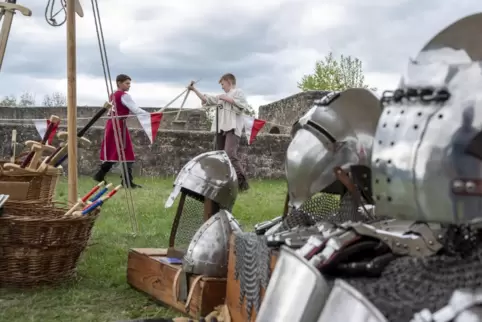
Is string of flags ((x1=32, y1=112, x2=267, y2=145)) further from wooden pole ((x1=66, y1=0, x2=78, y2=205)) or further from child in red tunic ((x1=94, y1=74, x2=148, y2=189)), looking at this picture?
wooden pole ((x1=66, y1=0, x2=78, y2=205))

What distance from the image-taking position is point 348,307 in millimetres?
1445

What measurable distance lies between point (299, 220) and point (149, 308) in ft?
2.97

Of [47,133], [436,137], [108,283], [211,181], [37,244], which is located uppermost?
[436,137]

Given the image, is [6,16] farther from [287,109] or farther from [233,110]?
Answer: [287,109]

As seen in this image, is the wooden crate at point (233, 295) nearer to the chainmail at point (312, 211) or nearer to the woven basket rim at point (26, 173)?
the chainmail at point (312, 211)

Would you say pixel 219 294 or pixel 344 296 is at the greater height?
pixel 344 296

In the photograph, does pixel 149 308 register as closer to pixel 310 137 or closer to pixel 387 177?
pixel 310 137

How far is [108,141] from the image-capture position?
7629mm

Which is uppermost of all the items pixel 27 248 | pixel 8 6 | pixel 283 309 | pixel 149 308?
pixel 8 6

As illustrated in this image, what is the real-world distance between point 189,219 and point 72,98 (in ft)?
3.16

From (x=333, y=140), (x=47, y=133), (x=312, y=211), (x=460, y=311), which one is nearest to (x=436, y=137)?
(x=460, y=311)

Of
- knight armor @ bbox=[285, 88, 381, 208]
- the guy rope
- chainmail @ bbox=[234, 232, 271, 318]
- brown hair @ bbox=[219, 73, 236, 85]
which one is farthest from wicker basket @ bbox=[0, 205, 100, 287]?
brown hair @ bbox=[219, 73, 236, 85]

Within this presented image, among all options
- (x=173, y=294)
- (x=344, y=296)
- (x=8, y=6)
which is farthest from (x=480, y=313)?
(x=8, y=6)

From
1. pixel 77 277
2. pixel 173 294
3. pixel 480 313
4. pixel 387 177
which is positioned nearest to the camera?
pixel 480 313
